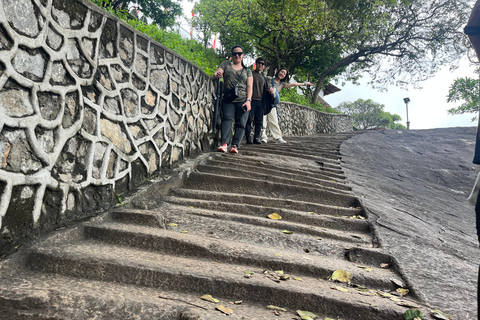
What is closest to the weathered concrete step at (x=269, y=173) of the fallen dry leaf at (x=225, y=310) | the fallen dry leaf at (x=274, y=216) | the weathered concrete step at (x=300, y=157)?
the weathered concrete step at (x=300, y=157)

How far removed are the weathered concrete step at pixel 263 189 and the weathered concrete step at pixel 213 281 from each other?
5.71 feet

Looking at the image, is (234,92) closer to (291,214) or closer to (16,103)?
(291,214)

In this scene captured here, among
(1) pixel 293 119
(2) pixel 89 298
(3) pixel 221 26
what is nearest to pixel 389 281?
(2) pixel 89 298

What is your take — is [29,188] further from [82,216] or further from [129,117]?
[129,117]

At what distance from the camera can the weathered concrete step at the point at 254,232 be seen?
2682 millimetres

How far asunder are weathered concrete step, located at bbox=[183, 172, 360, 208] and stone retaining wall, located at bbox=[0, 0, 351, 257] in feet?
Result: 1.57

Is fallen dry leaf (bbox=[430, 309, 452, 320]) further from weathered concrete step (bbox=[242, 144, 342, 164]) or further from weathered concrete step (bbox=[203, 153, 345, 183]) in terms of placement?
weathered concrete step (bbox=[242, 144, 342, 164])

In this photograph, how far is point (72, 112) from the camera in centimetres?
245

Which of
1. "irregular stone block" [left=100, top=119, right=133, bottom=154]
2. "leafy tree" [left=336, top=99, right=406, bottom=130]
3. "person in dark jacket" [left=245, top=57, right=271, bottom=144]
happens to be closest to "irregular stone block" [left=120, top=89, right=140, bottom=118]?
"irregular stone block" [left=100, top=119, right=133, bottom=154]

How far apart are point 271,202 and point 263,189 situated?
1.33 feet

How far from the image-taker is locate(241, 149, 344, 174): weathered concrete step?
546 centimetres

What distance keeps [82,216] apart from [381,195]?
11.5 ft

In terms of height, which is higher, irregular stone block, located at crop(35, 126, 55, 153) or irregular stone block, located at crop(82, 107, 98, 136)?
irregular stone block, located at crop(82, 107, 98, 136)

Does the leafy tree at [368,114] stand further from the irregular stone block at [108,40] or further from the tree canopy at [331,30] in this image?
the irregular stone block at [108,40]
